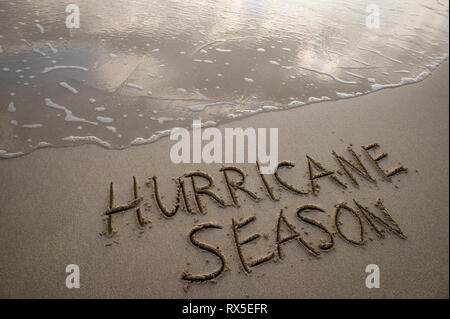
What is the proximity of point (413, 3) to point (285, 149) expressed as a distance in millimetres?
6848

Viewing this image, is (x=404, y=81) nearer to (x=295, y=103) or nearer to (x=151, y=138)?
(x=295, y=103)

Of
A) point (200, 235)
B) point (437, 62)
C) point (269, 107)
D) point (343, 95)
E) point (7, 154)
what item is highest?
point (437, 62)

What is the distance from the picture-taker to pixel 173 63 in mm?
3047

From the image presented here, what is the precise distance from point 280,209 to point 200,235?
553 mm

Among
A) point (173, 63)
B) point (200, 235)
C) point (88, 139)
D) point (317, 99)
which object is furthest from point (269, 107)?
point (88, 139)

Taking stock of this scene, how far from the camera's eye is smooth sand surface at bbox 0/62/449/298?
138 cm

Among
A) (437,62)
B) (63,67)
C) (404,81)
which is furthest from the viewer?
(437,62)

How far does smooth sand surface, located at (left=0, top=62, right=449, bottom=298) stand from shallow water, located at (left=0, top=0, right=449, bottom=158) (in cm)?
34

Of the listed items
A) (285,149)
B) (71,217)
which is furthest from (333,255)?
(71,217)

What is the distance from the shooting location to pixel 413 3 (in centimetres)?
A: 629

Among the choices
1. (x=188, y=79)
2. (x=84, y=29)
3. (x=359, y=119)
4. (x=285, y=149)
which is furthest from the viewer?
(x=84, y=29)

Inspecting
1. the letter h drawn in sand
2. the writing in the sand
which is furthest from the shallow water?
the writing in the sand
